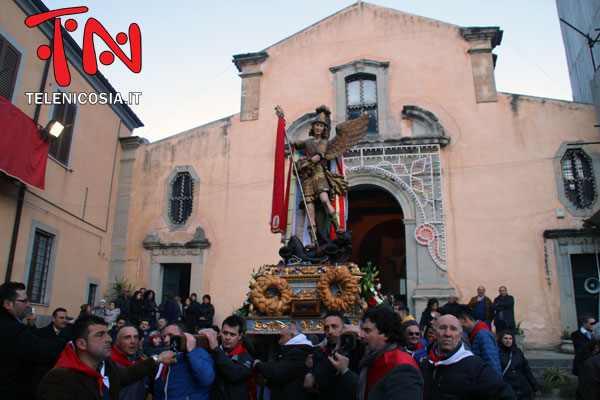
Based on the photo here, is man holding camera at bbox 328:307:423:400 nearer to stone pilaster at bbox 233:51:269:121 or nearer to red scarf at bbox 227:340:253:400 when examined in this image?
red scarf at bbox 227:340:253:400

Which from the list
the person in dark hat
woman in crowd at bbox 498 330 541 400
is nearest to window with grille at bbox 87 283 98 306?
the person in dark hat

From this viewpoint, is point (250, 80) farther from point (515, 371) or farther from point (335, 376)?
point (335, 376)

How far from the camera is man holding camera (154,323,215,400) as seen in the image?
161 inches

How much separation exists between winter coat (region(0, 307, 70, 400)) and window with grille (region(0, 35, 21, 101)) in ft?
30.7

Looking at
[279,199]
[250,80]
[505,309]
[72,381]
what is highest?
[250,80]

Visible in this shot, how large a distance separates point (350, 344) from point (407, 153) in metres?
11.5

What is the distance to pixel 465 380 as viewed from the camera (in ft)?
10.8

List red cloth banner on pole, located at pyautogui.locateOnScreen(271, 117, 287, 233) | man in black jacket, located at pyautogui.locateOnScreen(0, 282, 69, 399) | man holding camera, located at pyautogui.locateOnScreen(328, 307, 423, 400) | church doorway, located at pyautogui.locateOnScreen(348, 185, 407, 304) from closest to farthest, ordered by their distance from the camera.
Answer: man holding camera, located at pyautogui.locateOnScreen(328, 307, 423, 400) < man in black jacket, located at pyautogui.locateOnScreen(0, 282, 69, 399) < red cloth banner on pole, located at pyautogui.locateOnScreen(271, 117, 287, 233) < church doorway, located at pyautogui.locateOnScreen(348, 185, 407, 304)

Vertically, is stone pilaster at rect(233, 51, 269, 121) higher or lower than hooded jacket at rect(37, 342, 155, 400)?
higher

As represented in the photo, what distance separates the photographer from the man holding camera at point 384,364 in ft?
9.65

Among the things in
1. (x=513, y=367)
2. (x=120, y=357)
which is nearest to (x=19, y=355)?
(x=120, y=357)

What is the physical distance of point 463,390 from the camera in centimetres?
325

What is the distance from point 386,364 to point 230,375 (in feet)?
5.31

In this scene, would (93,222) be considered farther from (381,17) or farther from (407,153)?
(381,17)
